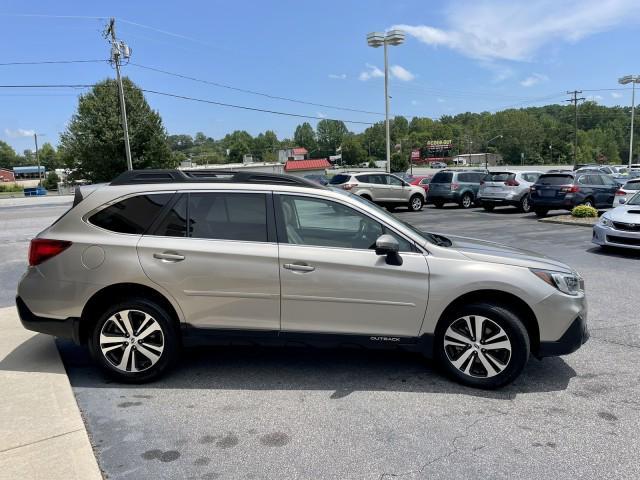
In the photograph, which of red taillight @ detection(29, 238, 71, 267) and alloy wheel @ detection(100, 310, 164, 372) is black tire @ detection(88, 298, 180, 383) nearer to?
alloy wheel @ detection(100, 310, 164, 372)

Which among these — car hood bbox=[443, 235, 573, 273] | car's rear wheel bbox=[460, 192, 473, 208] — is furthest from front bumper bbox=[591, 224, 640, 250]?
car's rear wheel bbox=[460, 192, 473, 208]

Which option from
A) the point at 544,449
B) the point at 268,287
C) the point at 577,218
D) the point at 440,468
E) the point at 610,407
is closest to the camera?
the point at 440,468

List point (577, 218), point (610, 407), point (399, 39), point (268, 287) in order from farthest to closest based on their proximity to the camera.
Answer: point (399, 39), point (577, 218), point (268, 287), point (610, 407)

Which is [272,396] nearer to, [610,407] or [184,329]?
[184,329]

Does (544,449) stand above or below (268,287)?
below

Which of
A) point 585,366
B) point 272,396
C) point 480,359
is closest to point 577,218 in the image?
point 585,366

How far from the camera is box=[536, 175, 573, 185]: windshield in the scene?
17500mm

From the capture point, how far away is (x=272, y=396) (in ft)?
12.7

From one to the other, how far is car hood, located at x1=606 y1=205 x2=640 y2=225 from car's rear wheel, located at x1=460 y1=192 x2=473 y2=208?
12.3 m

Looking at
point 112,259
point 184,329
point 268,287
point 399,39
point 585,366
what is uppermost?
point 399,39

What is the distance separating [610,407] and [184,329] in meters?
3.33

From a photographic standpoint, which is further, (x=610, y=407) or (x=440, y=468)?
(x=610, y=407)

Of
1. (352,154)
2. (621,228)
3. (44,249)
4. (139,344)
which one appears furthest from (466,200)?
(352,154)

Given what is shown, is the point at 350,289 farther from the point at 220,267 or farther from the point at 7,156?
the point at 7,156
